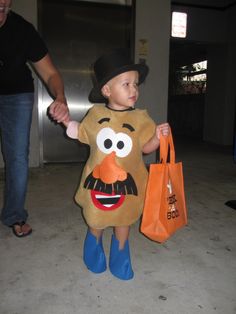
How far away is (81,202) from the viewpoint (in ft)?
5.00

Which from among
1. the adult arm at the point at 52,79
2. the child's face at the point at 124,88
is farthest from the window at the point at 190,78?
the child's face at the point at 124,88

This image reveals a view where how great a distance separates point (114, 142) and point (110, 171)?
137mm

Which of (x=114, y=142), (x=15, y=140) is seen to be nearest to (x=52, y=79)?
(x=15, y=140)

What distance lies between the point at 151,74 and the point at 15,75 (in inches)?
112

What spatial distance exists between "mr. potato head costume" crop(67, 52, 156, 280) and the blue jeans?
61cm

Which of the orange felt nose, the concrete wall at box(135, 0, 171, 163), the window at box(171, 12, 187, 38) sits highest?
the window at box(171, 12, 187, 38)

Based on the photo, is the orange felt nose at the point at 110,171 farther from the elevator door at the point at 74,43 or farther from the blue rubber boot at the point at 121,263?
the elevator door at the point at 74,43

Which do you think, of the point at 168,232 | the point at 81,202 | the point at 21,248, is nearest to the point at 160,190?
the point at 168,232

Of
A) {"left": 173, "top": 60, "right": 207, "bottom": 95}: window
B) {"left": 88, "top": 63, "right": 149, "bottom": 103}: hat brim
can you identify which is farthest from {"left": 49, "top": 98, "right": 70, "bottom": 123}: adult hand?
{"left": 173, "top": 60, "right": 207, "bottom": 95}: window

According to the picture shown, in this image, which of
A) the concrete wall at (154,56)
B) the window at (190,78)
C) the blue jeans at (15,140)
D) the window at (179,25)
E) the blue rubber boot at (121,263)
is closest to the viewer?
the blue rubber boot at (121,263)

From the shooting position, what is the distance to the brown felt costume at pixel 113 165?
1430mm

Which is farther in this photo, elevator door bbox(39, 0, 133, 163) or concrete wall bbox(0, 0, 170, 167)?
concrete wall bbox(0, 0, 170, 167)

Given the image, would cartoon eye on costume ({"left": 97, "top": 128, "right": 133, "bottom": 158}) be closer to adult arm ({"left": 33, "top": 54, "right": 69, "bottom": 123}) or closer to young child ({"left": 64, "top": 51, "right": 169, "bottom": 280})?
young child ({"left": 64, "top": 51, "right": 169, "bottom": 280})

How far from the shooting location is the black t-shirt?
1.81m
